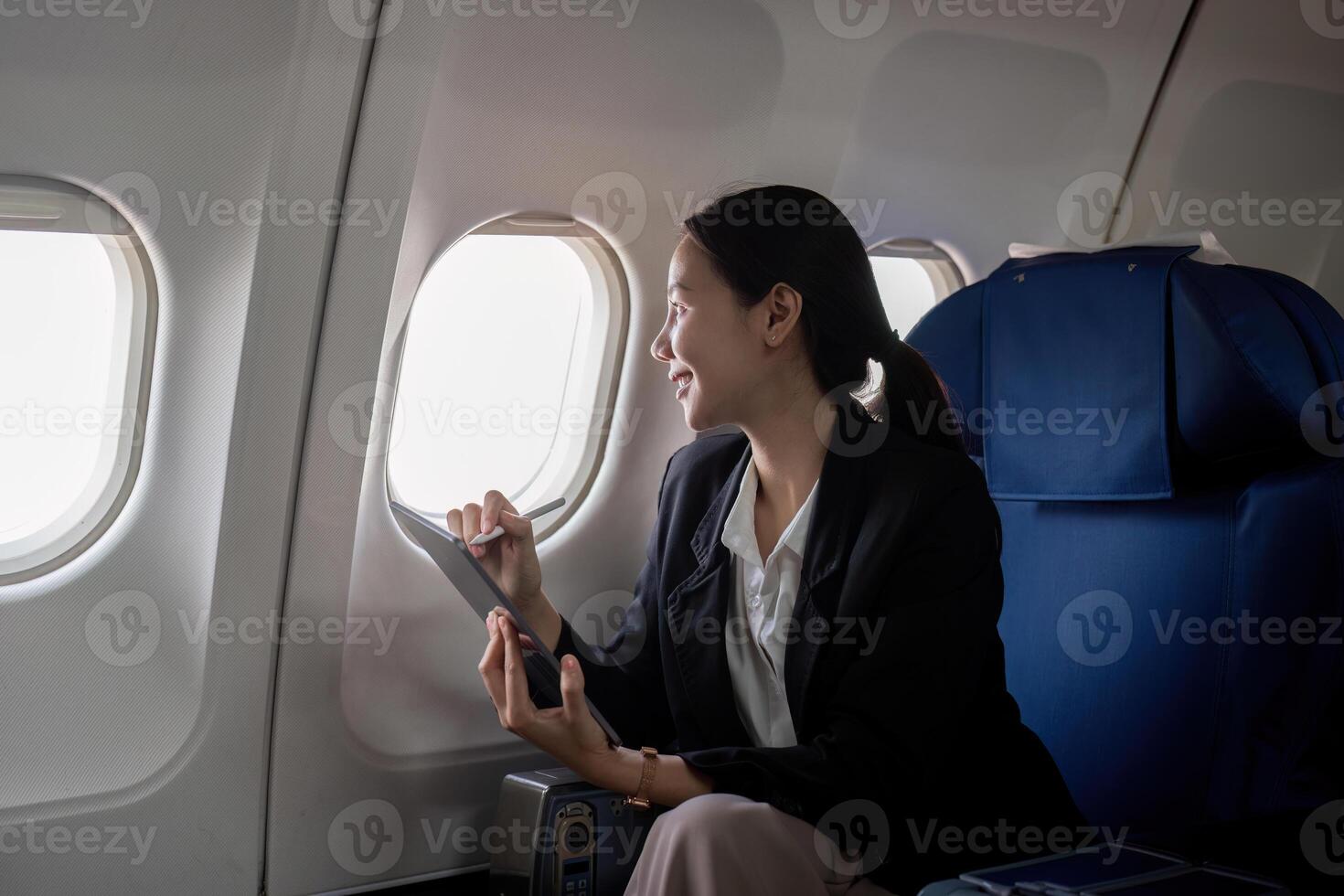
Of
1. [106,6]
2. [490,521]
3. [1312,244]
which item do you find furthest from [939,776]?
[1312,244]

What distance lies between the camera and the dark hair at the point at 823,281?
6.86ft

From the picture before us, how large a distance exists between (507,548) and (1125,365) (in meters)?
1.18

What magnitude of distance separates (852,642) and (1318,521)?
2.42 feet

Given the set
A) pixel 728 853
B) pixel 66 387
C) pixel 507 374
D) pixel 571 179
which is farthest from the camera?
pixel 507 374

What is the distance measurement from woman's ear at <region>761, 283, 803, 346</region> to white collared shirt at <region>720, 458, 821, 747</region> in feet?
0.87

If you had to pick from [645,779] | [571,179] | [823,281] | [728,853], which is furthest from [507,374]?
[728,853]

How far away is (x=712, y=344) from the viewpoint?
2.11 meters

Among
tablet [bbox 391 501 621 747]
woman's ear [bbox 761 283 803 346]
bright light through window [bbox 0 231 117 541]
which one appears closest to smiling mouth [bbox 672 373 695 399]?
woman's ear [bbox 761 283 803 346]

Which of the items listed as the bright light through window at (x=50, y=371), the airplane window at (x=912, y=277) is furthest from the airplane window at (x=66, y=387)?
the airplane window at (x=912, y=277)

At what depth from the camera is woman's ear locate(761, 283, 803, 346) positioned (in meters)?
2.09

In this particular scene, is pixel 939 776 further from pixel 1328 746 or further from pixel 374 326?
pixel 374 326

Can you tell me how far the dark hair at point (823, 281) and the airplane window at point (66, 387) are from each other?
3.74 ft

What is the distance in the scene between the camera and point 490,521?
7.24ft

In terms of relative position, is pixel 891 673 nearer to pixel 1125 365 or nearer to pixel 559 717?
pixel 559 717
